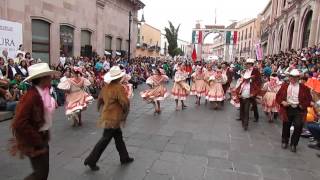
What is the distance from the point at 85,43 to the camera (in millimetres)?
19688

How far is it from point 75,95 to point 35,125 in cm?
453

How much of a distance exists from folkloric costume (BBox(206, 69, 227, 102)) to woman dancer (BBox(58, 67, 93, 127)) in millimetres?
4805

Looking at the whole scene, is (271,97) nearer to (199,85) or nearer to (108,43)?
(199,85)

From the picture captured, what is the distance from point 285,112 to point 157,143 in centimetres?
265

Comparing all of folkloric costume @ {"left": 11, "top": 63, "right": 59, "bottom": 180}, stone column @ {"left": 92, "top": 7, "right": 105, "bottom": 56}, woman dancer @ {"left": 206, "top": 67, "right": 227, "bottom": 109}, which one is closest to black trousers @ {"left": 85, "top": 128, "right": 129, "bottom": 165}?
folkloric costume @ {"left": 11, "top": 63, "right": 59, "bottom": 180}

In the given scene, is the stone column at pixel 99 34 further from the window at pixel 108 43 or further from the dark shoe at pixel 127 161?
the dark shoe at pixel 127 161

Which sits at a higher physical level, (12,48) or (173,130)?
(12,48)

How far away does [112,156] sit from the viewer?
5.71 m

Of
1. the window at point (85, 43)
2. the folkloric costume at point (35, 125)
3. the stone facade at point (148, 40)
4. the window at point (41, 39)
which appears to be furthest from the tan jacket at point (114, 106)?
the stone facade at point (148, 40)

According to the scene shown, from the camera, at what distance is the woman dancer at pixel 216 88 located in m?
A: 11.4

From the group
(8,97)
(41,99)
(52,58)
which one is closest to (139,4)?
(52,58)

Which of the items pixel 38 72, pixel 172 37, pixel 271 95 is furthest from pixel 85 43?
pixel 172 37

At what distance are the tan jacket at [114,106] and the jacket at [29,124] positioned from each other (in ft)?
4.88

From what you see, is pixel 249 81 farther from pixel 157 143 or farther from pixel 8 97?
pixel 8 97
